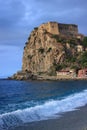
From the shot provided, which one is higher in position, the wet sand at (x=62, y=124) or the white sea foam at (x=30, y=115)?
the white sea foam at (x=30, y=115)

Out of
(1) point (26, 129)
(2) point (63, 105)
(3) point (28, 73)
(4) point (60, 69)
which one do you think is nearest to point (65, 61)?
(4) point (60, 69)

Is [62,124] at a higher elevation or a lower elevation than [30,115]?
lower

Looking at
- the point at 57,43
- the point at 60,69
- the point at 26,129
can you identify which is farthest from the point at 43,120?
the point at 57,43

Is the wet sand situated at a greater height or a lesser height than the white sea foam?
lesser

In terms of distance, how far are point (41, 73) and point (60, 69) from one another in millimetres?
12856

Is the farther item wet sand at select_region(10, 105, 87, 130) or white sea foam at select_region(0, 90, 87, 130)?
white sea foam at select_region(0, 90, 87, 130)

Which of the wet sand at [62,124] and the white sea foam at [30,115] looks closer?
the wet sand at [62,124]

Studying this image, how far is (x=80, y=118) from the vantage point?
2384 cm

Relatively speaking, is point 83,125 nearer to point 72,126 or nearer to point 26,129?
point 72,126

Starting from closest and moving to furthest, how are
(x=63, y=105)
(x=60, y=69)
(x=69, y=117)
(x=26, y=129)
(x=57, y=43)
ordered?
(x=26, y=129)
(x=69, y=117)
(x=63, y=105)
(x=60, y=69)
(x=57, y=43)

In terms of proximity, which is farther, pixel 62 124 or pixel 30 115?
pixel 30 115

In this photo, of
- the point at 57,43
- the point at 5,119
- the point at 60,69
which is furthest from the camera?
the point at 57,43

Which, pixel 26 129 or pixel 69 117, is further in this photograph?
pixel 69 117

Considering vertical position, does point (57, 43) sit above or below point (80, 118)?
above
